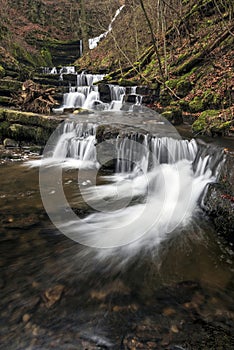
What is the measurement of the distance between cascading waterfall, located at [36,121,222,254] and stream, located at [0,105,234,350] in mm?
37

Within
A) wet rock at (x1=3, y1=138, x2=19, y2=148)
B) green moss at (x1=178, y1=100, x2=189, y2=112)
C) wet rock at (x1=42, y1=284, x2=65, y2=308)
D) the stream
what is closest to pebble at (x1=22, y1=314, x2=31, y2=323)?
the stream

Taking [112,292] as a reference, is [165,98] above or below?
above

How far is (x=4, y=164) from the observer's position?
8461mm

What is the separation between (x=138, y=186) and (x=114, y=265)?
3388 millimetres

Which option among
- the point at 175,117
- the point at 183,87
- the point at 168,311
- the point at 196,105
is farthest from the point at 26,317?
the point at 183,87

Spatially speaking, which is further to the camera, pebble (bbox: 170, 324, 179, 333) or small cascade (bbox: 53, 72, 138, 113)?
small cascade (bbox: 53, 72, 138, 113)

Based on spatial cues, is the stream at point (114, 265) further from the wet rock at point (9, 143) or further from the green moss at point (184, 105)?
the green moss at point (184, 105)

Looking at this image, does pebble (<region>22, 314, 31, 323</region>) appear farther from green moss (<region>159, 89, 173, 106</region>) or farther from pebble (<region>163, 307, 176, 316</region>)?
green moss (<region>159, 89, 173, 106</region>)

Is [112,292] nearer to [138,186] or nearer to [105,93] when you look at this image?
[138,186]

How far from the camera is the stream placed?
8.68 feet

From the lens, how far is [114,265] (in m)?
3.86

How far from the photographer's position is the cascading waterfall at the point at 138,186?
485 cm

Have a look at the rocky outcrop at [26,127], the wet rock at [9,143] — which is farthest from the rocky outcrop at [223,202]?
the wet rock at [9,143]

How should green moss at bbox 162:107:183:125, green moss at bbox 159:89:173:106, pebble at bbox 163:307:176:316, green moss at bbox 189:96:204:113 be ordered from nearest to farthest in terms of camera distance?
pebble at bbox 163:307:176:316 → green moss at bbox 162:107:183:125 → green moss at bbox 189:96:204:113 → green moss at bbox 159:89:173:106
